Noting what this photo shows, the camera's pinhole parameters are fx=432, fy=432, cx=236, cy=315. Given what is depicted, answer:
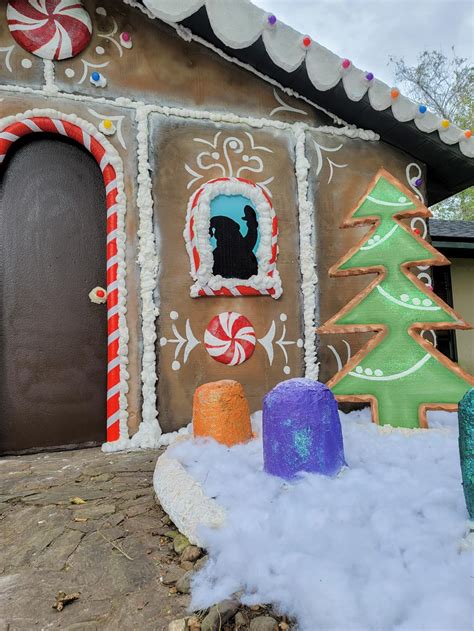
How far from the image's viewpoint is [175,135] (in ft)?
12.0

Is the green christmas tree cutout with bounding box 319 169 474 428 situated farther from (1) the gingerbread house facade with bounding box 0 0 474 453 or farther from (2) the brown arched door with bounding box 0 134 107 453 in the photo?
(2) the brown arched door with bounding box 0 134 107 453

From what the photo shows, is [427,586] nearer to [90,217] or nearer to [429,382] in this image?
[429,382]

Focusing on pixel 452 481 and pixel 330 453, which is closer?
pixel 452 481

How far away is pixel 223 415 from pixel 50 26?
11.2ft

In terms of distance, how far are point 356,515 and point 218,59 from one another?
3.86 metres

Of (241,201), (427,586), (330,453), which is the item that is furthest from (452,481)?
(241,201)

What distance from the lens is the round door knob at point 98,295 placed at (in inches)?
138

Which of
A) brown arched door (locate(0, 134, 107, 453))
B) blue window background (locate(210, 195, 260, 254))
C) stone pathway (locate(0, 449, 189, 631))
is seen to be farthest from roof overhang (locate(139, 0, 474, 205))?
stone pathway (locate(0, 449, 189, 631))

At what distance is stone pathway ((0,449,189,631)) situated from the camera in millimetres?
1260

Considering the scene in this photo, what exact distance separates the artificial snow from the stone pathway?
0.19 metres

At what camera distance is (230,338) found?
11.8 ft

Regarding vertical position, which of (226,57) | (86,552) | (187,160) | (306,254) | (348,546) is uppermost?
(226,57)

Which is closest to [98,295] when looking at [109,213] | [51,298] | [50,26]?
[51,298]

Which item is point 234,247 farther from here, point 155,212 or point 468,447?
point 468,447
